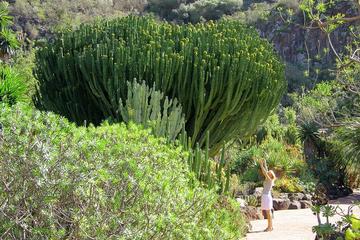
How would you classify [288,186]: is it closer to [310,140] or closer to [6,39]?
[310,140]

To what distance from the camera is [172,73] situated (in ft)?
33.0

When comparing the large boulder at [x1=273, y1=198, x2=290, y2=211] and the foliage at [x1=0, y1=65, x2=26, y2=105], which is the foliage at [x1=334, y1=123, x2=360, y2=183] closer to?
the large boulder at [x1=273, y1=198, x2=290, y2=211]

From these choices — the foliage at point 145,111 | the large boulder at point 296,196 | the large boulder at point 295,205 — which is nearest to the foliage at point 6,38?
the large boulder at point 296,196

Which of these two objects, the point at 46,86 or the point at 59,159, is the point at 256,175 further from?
the point at 59,159

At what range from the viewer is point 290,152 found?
21.5 m

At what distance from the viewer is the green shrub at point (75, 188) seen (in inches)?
169

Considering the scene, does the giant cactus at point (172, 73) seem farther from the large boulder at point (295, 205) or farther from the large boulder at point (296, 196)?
the large boulder at point (296, 196)

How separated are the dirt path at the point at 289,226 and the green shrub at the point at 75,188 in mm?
5672

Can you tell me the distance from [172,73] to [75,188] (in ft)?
19.3

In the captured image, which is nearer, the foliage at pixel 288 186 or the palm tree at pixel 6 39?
the foliage at pixel 288 186

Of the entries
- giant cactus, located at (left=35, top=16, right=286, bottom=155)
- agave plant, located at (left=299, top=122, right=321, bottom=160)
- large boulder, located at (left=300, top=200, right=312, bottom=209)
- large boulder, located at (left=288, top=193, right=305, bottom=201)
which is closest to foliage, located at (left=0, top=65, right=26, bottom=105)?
giant cactus, located at (left=35, top=16, right=286, bottom=155)

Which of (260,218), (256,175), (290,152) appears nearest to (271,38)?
(290,152)

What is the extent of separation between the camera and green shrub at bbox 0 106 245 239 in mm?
4305

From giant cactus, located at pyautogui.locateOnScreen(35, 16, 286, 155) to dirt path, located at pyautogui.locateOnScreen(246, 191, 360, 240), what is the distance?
171 centimetres
